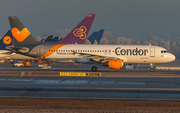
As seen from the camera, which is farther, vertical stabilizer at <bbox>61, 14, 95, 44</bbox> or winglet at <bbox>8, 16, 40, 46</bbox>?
vertical stabilizer at <bbox>61, 14, 95, 44</bbox>

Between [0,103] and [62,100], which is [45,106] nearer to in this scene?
[62,100]

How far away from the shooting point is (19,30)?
41312mm

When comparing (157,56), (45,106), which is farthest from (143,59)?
(45,106)

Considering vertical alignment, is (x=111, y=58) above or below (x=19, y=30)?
below

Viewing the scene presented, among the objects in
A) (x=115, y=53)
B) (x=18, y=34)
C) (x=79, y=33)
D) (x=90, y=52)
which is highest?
(x=79, y=33)

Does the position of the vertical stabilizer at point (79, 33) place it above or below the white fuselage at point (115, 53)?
above

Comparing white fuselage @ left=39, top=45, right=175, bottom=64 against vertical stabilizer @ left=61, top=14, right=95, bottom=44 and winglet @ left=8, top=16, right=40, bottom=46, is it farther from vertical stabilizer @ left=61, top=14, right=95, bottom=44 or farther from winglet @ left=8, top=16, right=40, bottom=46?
vertical stabilizer @ left=61, top=14, right=95, bottom=44

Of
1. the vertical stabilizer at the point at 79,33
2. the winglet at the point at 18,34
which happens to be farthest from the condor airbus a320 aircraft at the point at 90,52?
the vertical stabilizer at the point at 79,33

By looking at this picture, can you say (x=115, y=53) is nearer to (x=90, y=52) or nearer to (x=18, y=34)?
(x=90, y=52)

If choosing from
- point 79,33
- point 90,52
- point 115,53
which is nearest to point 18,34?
point 90,52

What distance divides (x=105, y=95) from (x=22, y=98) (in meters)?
5.99

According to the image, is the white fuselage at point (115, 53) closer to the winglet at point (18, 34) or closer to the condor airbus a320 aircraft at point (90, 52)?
the condor airbus a320 aircraft at point (90, 52)

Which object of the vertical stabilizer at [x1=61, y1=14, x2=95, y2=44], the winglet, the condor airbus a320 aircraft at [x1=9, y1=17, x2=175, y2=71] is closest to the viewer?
the condor airbus a320 aircraft at [x1=9, y1=17, x2=175, y2=71]

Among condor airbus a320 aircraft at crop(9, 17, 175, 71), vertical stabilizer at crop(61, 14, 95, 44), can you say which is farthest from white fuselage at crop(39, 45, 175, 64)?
vertical stabilizer at crop(61, 14, 95, 44)
